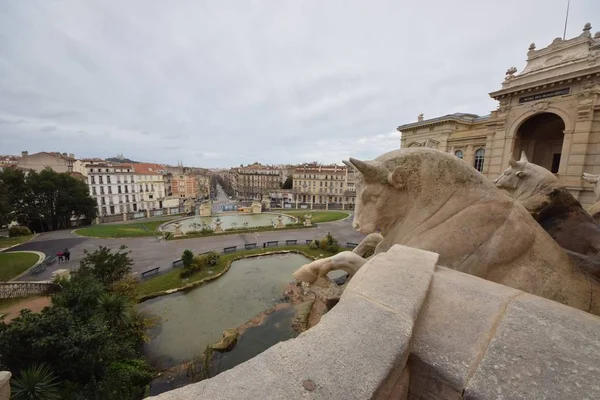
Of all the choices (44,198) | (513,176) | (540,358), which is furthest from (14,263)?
(513,176)

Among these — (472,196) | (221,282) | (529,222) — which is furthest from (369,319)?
(221,282)

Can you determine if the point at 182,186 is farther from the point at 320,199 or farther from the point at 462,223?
the point at 462,223

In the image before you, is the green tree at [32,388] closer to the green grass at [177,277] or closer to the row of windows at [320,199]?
the green grass at [177,277]

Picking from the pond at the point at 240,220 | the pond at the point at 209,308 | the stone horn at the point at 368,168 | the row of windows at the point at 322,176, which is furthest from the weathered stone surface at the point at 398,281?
the row of windows at the point at 322,176

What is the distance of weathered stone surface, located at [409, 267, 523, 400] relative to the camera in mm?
1258

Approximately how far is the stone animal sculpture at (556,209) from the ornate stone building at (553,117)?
19.1 metres

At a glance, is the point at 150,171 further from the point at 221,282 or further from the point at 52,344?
the point at 52,344

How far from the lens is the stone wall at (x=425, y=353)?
1.05m

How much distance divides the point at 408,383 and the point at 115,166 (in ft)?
205

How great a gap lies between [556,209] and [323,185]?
61970 millimetres

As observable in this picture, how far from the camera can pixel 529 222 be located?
9.37 ft

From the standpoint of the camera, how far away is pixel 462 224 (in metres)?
2.83

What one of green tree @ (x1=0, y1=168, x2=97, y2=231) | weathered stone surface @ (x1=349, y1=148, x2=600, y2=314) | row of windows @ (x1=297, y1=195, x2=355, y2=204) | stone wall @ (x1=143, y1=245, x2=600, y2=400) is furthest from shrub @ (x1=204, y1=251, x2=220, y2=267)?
row of windows @ (x1=297, y1=195, x2=355, y2=204)

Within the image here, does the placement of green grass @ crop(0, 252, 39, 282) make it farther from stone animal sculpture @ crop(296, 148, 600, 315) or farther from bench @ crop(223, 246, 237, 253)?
stone animal sculpture @ crop(296, 148, 600, 315)
